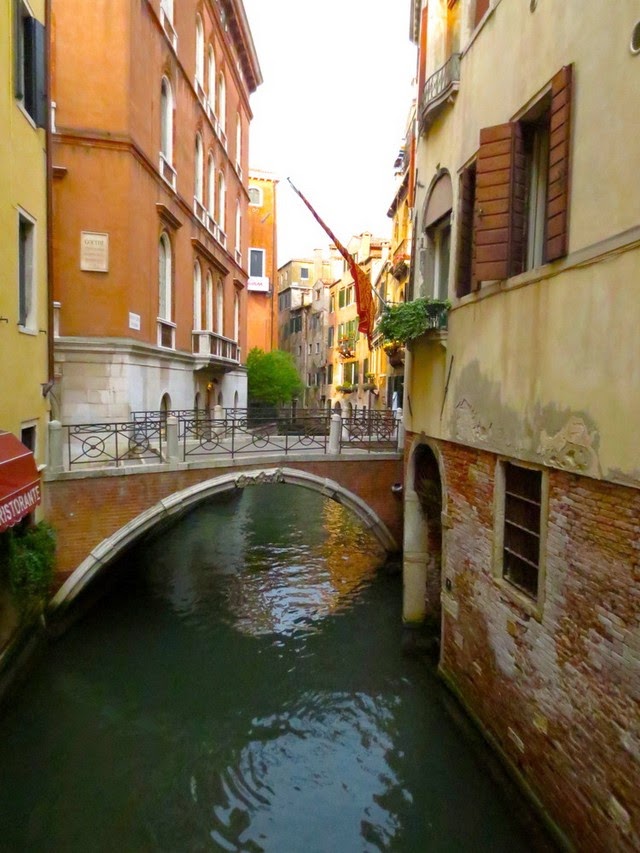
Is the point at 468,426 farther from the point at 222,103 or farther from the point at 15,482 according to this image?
the point at 222,103

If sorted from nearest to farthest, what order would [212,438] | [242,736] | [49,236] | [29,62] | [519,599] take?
[519,599] → [242,736] → [29,62] → [49,236] → [212,438]

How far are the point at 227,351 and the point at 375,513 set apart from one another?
A: 30.8 ft

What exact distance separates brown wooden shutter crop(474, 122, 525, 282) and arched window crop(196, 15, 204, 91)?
12391mm

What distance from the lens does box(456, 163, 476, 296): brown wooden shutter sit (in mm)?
6766

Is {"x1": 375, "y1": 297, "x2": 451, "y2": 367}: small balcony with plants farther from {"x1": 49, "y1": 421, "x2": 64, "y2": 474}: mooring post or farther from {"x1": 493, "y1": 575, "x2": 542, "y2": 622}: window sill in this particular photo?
{"x1": 49, "y1": 421, "x2": 64, "y2": 474}: mooring post

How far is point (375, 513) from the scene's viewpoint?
11.2 metres

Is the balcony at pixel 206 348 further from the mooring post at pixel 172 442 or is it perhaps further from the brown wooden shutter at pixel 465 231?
the brown wooden shutter at pixel 465 231

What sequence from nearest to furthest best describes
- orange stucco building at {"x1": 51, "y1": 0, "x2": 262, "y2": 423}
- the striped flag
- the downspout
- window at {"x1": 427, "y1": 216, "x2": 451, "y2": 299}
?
window at {"x1": 427, "y1": 216, "x2": 451, "y2": 299} → the downspout → orange stucco building at {"x1": 51, "y1": 0, "x2": 262, "y2": 423} → the striped flag

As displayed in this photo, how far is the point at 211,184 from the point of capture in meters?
17.4

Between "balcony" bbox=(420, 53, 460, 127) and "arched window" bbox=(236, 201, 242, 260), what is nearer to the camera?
"balcony" bbox=(420, 53, 460, 127)

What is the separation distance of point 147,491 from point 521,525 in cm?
593

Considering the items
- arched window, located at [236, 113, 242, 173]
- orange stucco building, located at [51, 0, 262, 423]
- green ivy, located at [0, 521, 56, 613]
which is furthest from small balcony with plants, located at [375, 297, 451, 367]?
arched window, located at [236, 113, 242, 173]

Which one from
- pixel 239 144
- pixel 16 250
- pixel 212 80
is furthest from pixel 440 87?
pixel 239 144

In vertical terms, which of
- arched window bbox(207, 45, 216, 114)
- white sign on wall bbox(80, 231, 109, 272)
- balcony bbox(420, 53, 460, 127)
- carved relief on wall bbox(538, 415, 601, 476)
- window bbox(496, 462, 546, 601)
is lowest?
window bbox(496, 462, 546, 601)
